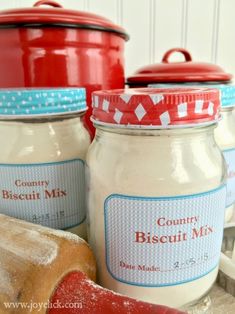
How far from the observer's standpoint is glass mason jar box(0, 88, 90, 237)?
308 mm

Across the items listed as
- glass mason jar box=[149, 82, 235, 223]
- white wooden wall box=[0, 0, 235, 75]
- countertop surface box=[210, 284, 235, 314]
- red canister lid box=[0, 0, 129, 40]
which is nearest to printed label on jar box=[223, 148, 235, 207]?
glass mason jar box=[149, 82, 235, 223]

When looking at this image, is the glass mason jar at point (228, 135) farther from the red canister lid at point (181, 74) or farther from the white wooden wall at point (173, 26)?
the white wooden wall at point (173, 26)

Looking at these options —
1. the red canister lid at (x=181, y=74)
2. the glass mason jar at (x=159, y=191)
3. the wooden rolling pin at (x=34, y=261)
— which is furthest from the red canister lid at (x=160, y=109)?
the red canister lid at (x=181, y=74)

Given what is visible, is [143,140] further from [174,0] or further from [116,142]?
[174,0]

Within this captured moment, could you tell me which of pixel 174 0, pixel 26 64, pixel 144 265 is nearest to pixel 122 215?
pixel 144 265

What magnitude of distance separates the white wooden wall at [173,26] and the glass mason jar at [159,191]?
1.63 ft

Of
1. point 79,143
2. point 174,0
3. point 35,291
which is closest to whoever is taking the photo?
point 35,291

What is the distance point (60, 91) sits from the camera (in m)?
0.31

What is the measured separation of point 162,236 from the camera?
0.84 ft

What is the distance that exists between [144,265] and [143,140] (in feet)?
0.32

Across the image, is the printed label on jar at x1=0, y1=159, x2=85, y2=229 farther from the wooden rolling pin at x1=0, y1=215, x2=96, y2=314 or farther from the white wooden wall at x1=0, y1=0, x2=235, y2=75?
the white wooden wall at x1=0, y1=0, x2=235, y2=75

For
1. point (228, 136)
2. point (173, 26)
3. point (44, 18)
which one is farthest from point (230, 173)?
point (173, 26)

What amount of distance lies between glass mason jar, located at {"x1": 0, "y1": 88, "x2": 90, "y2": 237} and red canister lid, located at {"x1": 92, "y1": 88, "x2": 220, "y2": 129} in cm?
8

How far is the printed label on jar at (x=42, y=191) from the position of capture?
12.4 inches
